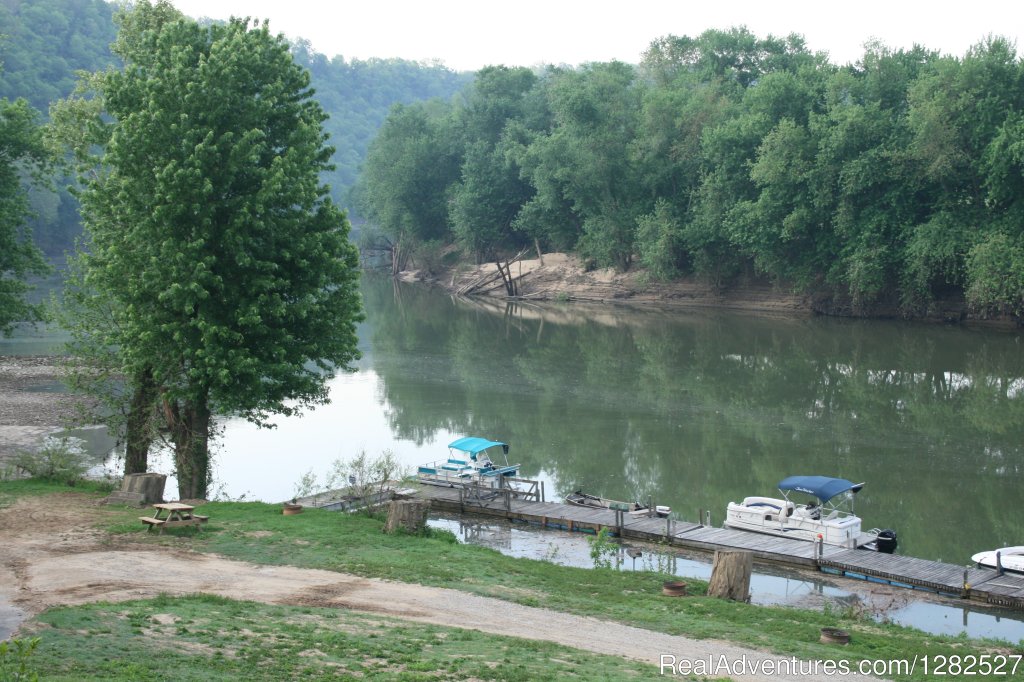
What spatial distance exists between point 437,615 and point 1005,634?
12.1 m

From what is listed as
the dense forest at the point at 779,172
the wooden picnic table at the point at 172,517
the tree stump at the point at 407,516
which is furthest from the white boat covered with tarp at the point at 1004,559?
the dense forest at the point at 779,172

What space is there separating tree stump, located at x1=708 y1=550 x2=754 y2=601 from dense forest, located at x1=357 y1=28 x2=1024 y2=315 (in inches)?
1964

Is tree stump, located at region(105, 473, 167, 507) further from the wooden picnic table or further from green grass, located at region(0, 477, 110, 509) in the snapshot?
the wooden picnic table

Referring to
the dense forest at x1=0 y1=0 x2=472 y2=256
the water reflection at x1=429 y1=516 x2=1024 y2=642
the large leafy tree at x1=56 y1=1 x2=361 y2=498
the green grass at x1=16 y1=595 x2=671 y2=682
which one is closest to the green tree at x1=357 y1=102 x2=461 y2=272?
the dense forest at x1=0 y1=0 x2=472 y2=256

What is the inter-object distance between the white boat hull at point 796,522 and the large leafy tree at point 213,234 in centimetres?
1189

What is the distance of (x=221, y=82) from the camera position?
1108 inches

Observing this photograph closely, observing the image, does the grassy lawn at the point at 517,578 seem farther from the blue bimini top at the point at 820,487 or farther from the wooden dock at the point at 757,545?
the blue bimini top at the point at 820,487

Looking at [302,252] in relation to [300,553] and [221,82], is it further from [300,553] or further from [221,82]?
[300,553]

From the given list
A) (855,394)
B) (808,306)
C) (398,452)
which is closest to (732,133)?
(808,306)

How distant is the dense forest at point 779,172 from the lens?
7056 cm

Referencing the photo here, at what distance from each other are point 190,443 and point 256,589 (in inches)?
424

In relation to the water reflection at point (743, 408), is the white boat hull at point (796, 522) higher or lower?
lower

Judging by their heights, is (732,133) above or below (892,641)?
above

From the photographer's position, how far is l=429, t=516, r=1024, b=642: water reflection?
22906mm
